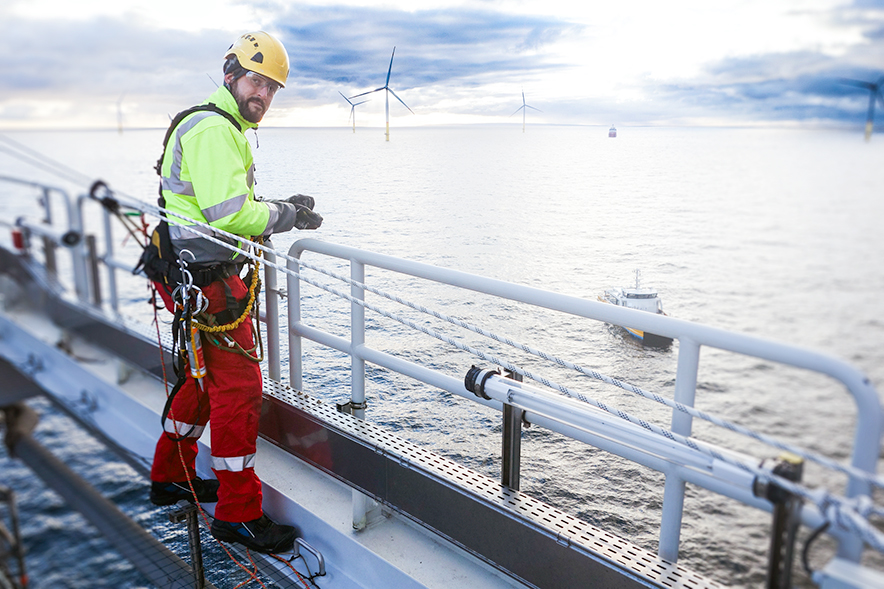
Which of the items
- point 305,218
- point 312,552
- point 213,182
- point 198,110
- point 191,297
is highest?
point 198,110

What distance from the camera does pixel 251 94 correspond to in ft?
5.48

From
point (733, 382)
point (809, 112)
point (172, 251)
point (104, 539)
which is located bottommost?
point (733, 382)

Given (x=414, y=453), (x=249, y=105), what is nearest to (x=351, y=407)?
(x=414, y=453)

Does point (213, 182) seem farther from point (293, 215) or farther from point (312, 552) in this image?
point (312, 552)

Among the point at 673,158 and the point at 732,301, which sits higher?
the point at 673,158

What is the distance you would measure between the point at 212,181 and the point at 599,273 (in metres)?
32.2

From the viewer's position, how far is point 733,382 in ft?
111

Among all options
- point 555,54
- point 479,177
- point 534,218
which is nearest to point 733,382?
point 534,218

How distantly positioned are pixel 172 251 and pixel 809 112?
183cm

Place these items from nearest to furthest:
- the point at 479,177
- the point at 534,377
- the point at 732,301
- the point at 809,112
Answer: the point at 534,377
the point at 809,112
the point at 732,301
the point at 479,177

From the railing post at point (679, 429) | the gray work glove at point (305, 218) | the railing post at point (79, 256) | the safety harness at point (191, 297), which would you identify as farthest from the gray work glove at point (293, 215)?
the railing post at point (79, 256)

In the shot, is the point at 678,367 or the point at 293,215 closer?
the point at 678,367

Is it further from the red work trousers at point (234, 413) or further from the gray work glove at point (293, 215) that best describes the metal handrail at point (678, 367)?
the red work trousers at point (234, 413)

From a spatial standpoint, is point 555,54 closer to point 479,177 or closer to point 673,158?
point 673,158
